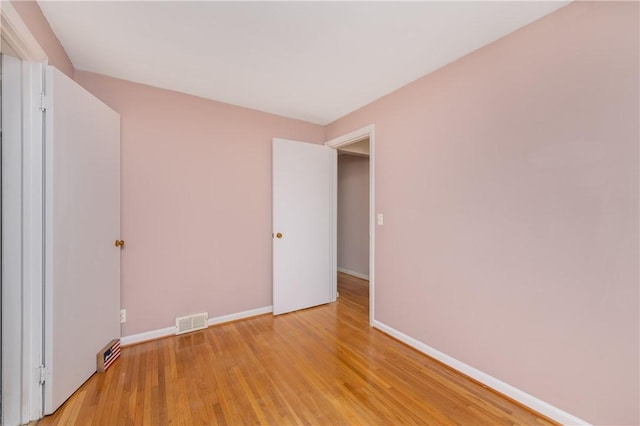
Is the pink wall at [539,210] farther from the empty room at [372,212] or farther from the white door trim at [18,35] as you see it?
the white door trim at [18,35]

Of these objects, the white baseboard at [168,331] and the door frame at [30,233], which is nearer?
the door frame at [30,233]

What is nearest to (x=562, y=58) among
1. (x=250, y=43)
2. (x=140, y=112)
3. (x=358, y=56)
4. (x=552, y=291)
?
(x=358, y=56)

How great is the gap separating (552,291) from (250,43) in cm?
253

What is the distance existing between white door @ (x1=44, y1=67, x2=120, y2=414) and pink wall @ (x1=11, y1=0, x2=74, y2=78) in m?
0.20

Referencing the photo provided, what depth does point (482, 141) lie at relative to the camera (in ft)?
5.96

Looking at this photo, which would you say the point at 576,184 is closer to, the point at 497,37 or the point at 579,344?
the point at 579,344

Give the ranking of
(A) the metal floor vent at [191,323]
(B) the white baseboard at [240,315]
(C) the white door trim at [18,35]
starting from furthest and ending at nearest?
(B) the white baseboard at [240,315] < (A) the metal floor vent at [191,323] < (C) the white door trim at [18,35]

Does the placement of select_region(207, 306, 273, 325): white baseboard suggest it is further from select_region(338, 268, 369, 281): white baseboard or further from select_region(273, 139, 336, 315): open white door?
select_region(338, 268, 369, 281): white baseboard

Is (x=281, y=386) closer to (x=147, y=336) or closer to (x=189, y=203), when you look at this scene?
(x=147, y=336)

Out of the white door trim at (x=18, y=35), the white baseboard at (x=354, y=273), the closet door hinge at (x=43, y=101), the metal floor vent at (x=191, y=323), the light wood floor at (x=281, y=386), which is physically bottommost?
the light wood floor at (x=281, y=386)

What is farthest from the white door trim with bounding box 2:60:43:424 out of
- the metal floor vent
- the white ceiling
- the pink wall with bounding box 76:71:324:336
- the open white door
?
the open white door

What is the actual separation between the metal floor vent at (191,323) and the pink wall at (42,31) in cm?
225

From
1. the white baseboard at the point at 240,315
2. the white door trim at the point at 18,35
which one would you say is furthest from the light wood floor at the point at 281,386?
the white door trim at the point at 18,35

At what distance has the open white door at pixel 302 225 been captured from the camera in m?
3.00
